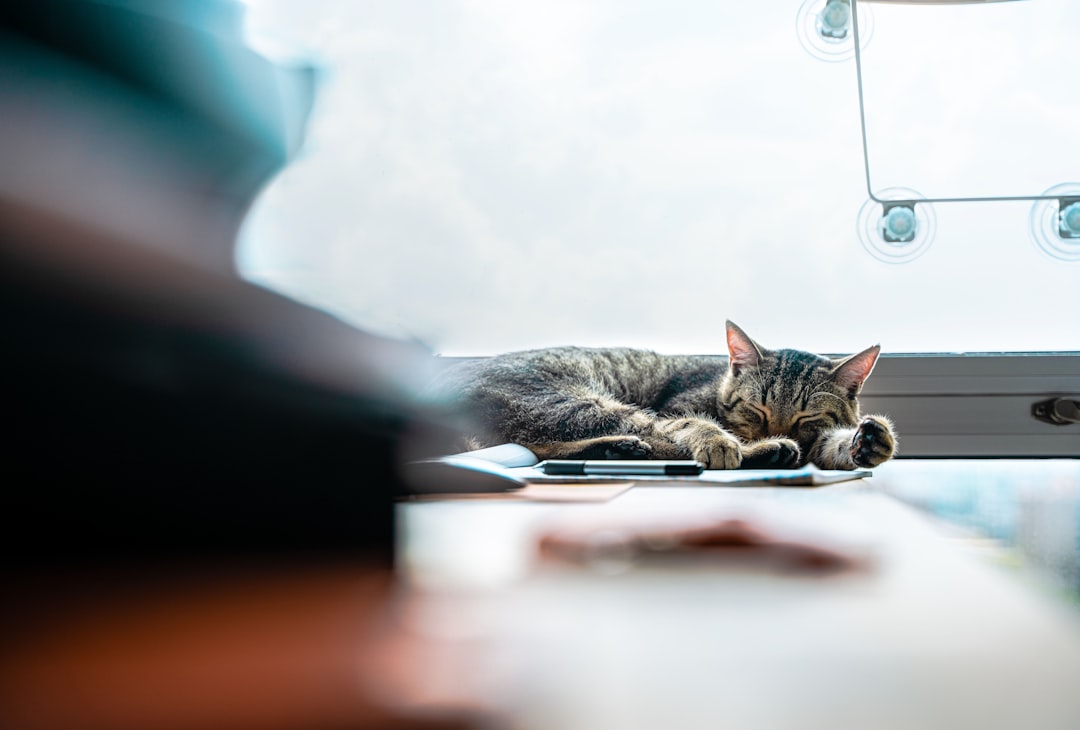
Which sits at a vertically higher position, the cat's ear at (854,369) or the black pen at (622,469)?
the cat's ear at (854,369)

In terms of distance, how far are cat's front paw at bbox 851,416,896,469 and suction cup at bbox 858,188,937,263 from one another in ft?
2.19

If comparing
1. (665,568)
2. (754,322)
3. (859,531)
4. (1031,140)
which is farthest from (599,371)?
(665,568)

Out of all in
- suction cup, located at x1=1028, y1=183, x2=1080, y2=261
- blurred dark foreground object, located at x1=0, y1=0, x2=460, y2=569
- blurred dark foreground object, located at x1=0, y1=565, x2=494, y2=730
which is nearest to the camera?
blurred dark foreground object, located at x1=0, y1=565, x2=494, y2=730

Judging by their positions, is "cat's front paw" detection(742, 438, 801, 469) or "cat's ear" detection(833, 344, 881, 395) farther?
"cat's ear" detection(833, 344, 881, 395)

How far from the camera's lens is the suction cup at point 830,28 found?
164 centimetres

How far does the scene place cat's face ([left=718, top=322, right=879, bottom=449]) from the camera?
4.73 ft

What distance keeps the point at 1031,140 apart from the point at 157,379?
→ 1.85 m

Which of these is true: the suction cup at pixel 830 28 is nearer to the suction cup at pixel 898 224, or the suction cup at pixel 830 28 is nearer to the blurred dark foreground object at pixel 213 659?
the suction cup at pixel 898 224

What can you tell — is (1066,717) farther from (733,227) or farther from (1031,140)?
(1031,140)

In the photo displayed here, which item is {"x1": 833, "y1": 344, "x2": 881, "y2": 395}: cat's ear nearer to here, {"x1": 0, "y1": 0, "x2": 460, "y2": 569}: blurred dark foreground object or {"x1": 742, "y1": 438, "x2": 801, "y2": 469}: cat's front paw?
{"x1": 742, "y1": 438, "x2": 801, "y2": 469}: cat's front paw

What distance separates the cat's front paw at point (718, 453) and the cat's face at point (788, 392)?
1.11 feet

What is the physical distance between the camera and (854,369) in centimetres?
146

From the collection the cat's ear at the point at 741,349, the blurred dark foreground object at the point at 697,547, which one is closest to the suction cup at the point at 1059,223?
the cat's ear at the point at 741,349

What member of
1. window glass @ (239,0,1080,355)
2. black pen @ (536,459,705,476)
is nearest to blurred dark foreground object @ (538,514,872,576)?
black pen @ (536,459,705,476)
